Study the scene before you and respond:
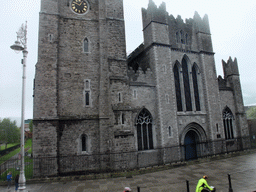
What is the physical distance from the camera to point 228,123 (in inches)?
804

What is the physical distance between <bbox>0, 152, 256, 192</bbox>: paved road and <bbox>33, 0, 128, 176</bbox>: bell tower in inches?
93.3

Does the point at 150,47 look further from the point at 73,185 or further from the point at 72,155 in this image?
the point at 73,185

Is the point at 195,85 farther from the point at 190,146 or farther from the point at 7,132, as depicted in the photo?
the point at 7,132

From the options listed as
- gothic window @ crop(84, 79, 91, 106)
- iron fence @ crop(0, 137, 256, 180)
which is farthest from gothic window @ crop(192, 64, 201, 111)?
gothic window @ crop(84, 79, 91, 106)

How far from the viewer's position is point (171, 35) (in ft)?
60.3

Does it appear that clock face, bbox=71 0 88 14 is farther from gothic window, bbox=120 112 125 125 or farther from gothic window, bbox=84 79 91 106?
gothic window, bbox=120 112 125 125

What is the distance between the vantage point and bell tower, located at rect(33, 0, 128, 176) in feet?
42.0

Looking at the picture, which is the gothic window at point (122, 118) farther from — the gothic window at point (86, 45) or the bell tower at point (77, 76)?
the gothic window at point (86, 45)

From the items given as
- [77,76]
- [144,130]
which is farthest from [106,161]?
[77,76]

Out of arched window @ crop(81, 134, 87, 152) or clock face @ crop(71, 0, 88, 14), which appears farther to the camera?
clock face @ crop(71, 0, 88, 14)

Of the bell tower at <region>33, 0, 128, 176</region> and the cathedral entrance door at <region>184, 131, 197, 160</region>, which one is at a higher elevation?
the bell tower at <region>33, 0, 128, 176</region>

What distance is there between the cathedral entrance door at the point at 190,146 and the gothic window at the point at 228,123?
15.2ft

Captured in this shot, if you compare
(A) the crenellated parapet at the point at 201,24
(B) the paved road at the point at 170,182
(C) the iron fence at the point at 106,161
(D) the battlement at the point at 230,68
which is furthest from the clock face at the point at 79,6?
(D) the battlement at the point at 230,68

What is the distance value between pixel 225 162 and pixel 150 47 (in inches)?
486
